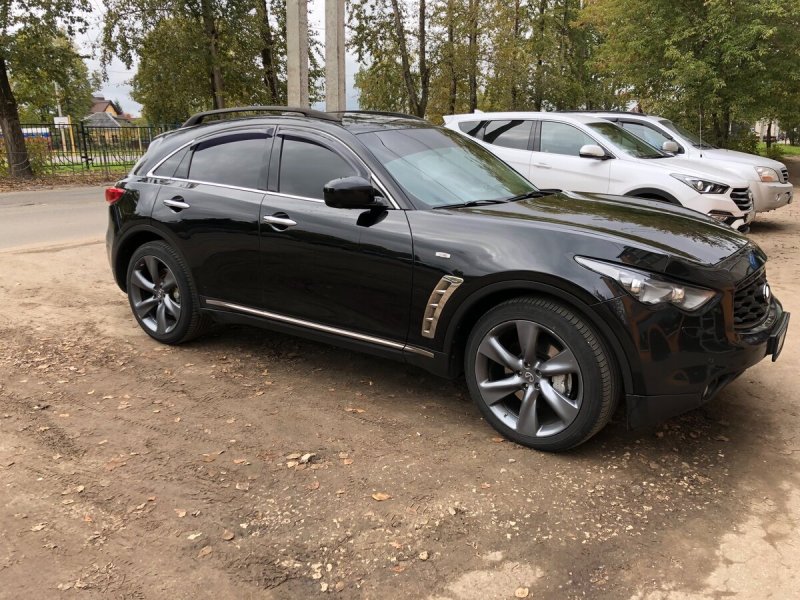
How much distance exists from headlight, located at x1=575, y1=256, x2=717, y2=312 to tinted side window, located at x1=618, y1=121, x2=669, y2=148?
845cm

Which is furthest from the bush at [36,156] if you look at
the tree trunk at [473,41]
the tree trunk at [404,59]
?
the tree trunk at [473,41]

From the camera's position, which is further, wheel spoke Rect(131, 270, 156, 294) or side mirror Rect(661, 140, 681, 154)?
side mirror Rect(661, 140, 681, 154)

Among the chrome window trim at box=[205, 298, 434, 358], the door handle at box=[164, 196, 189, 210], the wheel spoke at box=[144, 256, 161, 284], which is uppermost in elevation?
the door handle at box=[164, 196, 189, 210]

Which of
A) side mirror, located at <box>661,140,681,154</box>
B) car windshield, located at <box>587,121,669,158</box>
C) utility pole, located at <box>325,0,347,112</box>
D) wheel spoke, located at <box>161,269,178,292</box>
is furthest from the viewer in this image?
utility pole, located at <box>325,0,347,112</box>

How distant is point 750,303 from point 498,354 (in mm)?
1268

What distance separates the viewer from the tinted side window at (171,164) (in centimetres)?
475

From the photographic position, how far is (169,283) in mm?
4766

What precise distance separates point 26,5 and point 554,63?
22.1 meters

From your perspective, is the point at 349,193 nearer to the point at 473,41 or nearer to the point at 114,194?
the point at 114,194

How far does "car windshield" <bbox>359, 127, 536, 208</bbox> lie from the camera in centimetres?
381

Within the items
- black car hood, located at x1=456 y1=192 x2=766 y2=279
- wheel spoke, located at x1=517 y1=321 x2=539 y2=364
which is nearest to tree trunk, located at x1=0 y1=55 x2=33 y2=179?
black car hood, located at x1=456 y1=192 x2=766 y2=279

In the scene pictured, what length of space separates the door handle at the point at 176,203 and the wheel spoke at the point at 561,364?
2.70 metres

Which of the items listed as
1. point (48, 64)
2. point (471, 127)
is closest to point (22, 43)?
point (48, 64)

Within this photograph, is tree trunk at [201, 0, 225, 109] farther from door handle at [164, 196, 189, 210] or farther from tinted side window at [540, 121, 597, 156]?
door handle at [164, 196, 189, 210]
